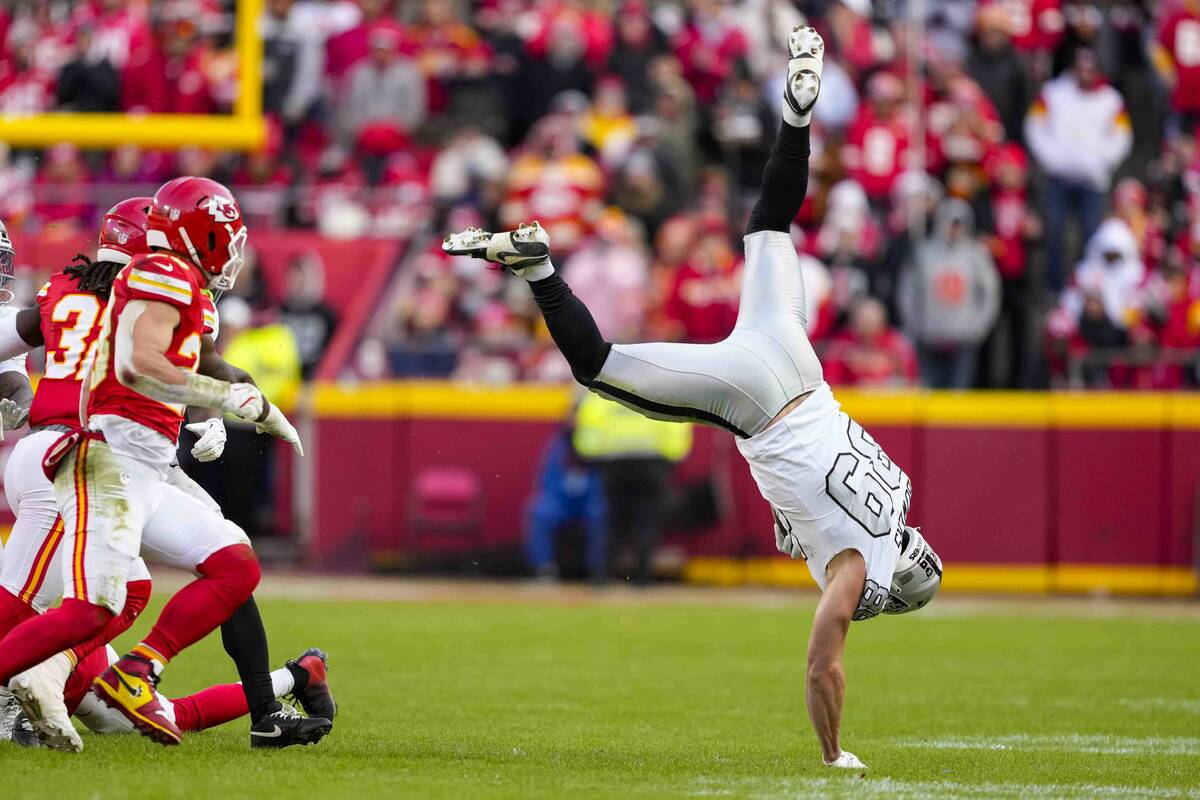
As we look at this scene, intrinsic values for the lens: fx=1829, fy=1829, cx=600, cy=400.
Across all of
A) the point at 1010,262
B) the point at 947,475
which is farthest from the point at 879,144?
the point at 947,475

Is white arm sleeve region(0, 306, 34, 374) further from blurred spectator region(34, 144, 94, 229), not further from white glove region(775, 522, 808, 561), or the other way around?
blurred spectator region(34, 144, 94, 229)

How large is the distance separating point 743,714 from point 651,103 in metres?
9.11

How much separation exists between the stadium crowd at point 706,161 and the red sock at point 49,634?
266 inches

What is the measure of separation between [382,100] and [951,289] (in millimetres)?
5112

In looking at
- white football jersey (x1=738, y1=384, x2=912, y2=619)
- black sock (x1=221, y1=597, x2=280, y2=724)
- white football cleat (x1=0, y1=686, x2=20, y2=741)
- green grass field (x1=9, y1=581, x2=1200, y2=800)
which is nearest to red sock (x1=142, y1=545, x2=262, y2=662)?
black sock (x1=221, y1=597, x2=280, y2=724)

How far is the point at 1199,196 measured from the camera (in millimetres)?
14320

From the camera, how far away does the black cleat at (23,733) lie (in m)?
5.72

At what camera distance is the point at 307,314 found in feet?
45.2

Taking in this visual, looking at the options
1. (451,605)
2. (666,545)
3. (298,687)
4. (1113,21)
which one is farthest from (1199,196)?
(298,687)

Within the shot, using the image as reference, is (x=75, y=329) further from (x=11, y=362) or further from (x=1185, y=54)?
(x=1185, y=54)

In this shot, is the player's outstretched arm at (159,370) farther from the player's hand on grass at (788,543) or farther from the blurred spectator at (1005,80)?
the blurred spectator at (1005,80)

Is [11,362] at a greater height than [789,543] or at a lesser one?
greater

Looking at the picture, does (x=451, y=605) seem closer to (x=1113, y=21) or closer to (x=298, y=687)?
(x=298, y=687)

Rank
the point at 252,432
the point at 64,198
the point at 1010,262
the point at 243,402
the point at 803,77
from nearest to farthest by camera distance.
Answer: the point at 243,402
the point at 803,77
the point at 252,432
the point at 1010,262
the point at 64,198
